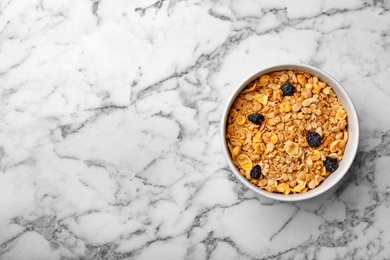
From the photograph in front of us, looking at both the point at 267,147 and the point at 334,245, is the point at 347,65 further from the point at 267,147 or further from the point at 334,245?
the point at 334,245

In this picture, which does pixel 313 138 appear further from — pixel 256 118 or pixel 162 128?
pixel 162 128

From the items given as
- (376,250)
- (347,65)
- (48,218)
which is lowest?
(376,250)

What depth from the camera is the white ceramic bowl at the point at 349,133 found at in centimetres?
88

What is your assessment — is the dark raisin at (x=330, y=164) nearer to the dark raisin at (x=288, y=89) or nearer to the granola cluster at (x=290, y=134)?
the granola cluster at (x=290, y=134)

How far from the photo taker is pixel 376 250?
3.20 ft

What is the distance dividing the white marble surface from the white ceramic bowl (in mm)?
73

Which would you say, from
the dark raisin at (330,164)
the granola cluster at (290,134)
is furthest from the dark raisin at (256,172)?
the dark raisin at (330,164)

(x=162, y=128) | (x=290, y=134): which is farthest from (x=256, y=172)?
(x=162, y=128)

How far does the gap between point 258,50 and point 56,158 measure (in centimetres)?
41

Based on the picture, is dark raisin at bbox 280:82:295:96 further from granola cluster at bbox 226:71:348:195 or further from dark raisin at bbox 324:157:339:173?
dark raisin at bbox 324:157:339:173

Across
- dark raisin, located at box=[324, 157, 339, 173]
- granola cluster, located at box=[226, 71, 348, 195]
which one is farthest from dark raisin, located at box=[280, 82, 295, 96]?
dark raisin, located at box=[324, 157, 339, 173]

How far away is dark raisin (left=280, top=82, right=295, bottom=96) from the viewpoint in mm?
906

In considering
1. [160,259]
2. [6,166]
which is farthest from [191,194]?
[6,166]

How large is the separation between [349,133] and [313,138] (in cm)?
6
